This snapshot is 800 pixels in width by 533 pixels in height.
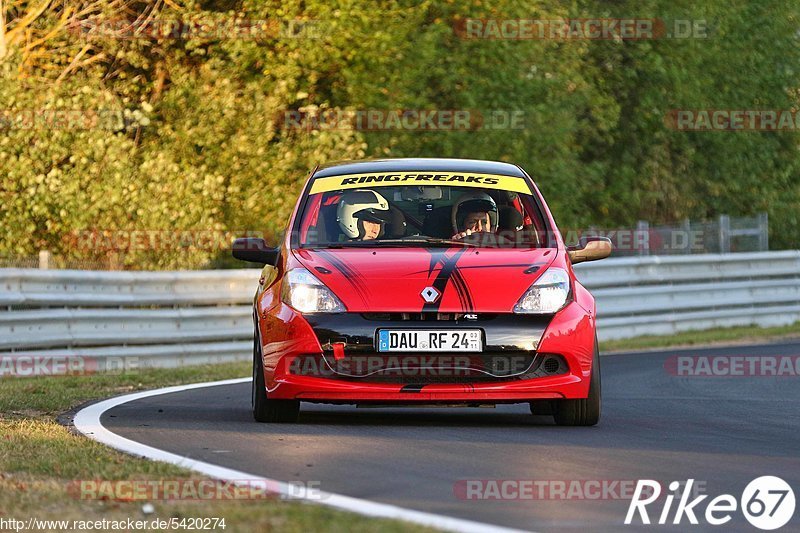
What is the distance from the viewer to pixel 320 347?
29.2ft

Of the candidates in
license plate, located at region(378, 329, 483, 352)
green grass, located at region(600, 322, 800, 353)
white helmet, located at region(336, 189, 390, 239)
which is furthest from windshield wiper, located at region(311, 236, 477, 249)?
green grass, located at region(600, 322, 800, 353)

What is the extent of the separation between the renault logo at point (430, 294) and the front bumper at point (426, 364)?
97 mm

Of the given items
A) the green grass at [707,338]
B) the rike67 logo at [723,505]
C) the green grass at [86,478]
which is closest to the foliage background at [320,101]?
the green grass at [707,338]

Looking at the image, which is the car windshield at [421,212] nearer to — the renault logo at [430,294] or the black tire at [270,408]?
the renault logo at [430,294]

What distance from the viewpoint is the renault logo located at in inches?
347

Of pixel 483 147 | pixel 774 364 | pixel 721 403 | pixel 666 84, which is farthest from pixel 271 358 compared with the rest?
pixel 666 84

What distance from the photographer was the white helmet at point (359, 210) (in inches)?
388

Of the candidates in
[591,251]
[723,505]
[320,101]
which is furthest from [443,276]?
[320,101]

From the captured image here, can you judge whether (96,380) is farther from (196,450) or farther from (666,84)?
(666,84)

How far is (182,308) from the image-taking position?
16.6 meters

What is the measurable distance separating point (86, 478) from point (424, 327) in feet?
8.38

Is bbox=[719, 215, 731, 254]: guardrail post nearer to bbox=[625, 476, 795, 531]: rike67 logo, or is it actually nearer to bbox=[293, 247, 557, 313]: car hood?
bbox=[293, 247, 557, 313]: car hood

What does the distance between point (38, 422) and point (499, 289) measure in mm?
2725

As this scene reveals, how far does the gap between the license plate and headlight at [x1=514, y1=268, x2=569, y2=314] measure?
0.39 metres
